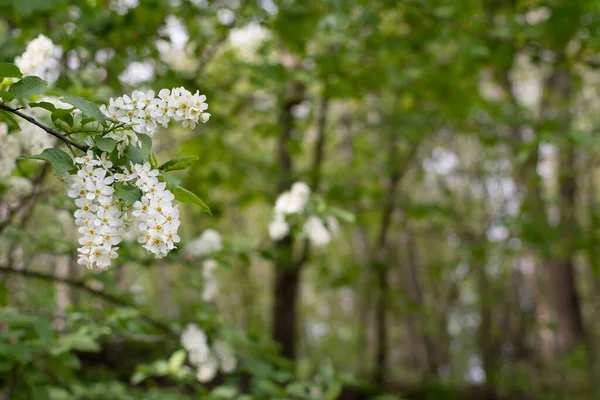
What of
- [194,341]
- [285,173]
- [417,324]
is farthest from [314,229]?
[417,324]

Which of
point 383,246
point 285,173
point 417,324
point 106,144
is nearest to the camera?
point 106,144

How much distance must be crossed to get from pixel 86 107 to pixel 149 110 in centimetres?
14

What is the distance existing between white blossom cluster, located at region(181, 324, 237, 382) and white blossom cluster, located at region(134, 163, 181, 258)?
5.58ft

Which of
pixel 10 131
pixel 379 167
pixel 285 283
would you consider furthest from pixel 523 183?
pixel 10 131

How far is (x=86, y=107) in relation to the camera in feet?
3.88

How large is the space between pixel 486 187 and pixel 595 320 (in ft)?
15.7

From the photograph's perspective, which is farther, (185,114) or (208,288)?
(208,288)

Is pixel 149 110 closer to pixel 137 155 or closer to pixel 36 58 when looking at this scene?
pixel 137 155

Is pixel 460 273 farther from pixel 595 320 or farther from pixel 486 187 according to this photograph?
pixel 595 320

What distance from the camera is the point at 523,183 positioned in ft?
25.2

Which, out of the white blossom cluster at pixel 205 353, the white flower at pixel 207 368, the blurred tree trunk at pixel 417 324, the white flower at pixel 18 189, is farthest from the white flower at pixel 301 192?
the blurred tree trunk at pixel 417 324

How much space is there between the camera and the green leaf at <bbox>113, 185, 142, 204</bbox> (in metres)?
1.17

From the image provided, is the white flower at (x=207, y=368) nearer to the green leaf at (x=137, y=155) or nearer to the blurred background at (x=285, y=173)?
the blurred background at (x=285, y=173)

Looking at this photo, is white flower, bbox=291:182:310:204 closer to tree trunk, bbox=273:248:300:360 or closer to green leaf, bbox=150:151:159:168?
green leaf, bbox=150:151:159:168
